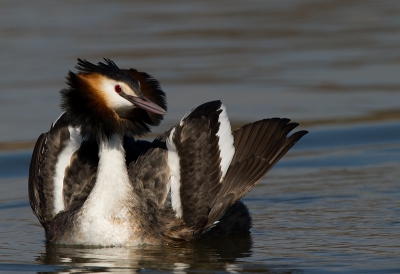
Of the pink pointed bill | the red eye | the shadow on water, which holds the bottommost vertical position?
the shadow on water

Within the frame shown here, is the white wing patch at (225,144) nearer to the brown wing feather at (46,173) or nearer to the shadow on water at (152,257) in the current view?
the shadow on water at (152,257)

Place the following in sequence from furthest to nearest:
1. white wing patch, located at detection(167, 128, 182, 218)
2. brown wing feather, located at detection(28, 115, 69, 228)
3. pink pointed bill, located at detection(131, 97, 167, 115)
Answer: brown wing feather, located at detection(28, 115, 69, 228), white wing patch, located at detection(167, 128, 182, 218), pink pointed bill, located at detection(131, 97, 167, 115)

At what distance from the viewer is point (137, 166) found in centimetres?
862

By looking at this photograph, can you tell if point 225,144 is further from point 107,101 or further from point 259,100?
point 259,100

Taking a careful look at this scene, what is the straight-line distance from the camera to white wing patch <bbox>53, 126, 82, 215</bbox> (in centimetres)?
862

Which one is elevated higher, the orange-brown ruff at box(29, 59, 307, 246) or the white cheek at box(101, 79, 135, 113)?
the white cheek at box(101, 79, 135, 113)

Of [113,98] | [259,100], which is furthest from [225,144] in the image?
[259,100]

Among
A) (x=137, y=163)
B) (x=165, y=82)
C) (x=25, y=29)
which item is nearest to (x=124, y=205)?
(x=137, y=163)

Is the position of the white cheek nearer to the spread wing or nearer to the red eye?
the red eye

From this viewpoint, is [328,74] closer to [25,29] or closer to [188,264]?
[25,29]

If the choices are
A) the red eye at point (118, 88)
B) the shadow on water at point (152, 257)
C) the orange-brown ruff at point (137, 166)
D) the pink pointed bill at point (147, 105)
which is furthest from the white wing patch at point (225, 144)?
the red eye at point (118, 88)

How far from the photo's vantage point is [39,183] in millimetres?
8766

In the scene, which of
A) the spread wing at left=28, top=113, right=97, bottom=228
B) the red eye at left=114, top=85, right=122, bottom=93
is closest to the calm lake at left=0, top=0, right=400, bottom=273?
the spread wing at left=28, top=113, right=97, bottom=228

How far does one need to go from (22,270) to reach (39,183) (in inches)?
53.2
